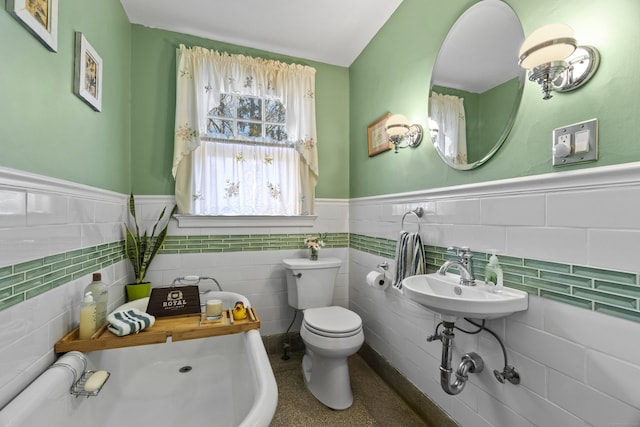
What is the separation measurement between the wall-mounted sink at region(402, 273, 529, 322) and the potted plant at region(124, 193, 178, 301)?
5.62 ft

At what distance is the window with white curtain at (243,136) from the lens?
83.7 inches

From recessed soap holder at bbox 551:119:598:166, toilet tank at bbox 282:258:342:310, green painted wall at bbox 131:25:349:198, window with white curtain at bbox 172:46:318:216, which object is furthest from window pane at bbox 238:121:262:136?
recessed soap holder at bbox 551:119:598:166

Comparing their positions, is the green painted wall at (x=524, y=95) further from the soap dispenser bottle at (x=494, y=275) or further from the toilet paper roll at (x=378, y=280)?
the toilet paper roll at (x=378, y=280)

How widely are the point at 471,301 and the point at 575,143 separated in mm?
641

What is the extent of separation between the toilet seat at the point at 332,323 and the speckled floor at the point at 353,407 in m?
0.46

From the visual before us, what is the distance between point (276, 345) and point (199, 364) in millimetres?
870

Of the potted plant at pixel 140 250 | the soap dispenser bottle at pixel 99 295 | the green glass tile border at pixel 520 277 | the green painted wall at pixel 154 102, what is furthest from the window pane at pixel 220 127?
the soap dispenser bottle at pixel 99 295

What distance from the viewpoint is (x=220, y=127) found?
221 cm

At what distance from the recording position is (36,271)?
39.4 inches

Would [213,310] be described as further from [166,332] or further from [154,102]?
[154,102]

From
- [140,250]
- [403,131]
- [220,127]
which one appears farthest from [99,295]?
[403,131]

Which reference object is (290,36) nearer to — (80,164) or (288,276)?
(80,164)

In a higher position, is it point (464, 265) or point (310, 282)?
point (464, 265)

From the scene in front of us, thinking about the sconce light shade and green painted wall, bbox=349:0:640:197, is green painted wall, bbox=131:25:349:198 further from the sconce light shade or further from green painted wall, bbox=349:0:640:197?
the sconce light shade
